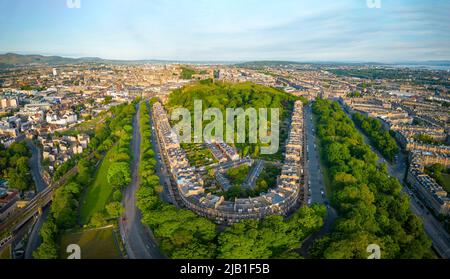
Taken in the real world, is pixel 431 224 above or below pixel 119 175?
below

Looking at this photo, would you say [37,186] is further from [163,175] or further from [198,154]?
[198,154]

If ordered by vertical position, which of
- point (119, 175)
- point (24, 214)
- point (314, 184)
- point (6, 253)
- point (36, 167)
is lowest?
point (6, 253)

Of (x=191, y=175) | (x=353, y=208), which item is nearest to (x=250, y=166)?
(x=191, y=175)

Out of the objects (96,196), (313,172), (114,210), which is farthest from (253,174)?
(96,196)

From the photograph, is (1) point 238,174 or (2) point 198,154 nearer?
(1) point 238,174

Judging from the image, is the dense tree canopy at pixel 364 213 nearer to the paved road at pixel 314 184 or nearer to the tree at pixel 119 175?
the paved road at pixel 314 184

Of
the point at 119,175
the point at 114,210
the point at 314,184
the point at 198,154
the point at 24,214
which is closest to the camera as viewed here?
the point at 114,210
